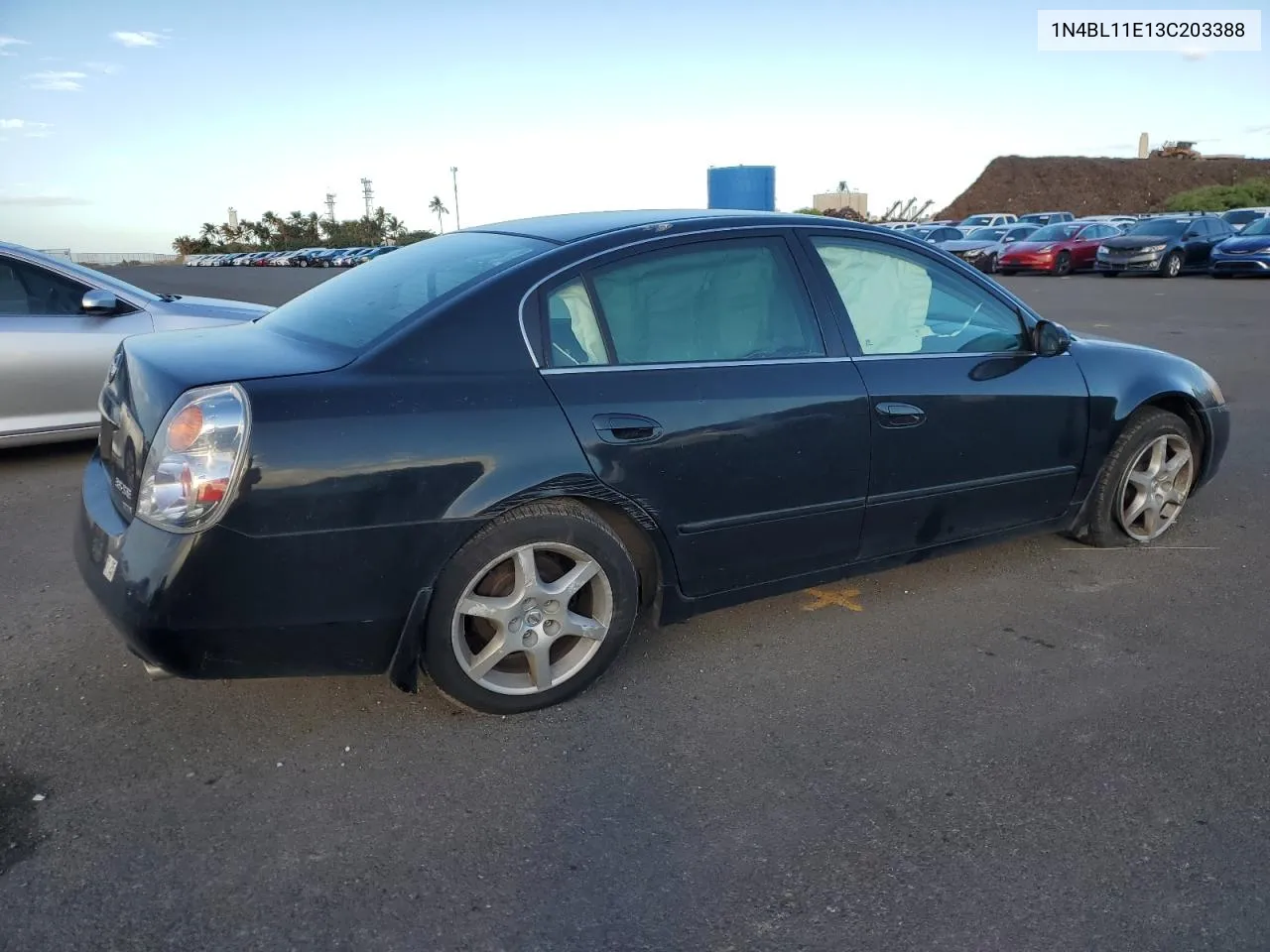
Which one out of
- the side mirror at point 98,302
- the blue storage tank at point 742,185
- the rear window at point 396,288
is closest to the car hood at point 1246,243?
the blue storage tank at point 742,185

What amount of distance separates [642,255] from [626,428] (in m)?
0.63

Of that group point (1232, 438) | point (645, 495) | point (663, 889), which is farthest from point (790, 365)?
point (1232, 438)

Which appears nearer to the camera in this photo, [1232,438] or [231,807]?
[231,807]

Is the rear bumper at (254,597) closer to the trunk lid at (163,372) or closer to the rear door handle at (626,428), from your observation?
the trunk lid at (163,372)

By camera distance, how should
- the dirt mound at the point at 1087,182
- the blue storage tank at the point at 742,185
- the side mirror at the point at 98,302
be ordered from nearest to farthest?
the side mirror at the point at 98,302 → the blue storage tank at the point at 742,185 → the dirt mound at the point at 1087,182

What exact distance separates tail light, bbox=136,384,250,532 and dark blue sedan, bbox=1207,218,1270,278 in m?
24.4

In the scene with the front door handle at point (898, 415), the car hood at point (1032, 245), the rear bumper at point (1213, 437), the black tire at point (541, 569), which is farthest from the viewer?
the car hood at point (1032, 245)

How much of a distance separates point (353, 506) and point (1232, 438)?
20.6 feet

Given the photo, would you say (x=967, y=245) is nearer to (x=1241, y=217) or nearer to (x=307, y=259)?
(x=1241, y=217)

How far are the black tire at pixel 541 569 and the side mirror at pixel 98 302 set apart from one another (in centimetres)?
436

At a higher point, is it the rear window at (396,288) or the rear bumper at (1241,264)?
the rear bumper at (1241,264)

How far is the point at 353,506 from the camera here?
9.25 feet

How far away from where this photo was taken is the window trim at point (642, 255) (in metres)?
3.16

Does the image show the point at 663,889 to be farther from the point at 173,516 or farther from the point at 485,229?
the point at 485,229
